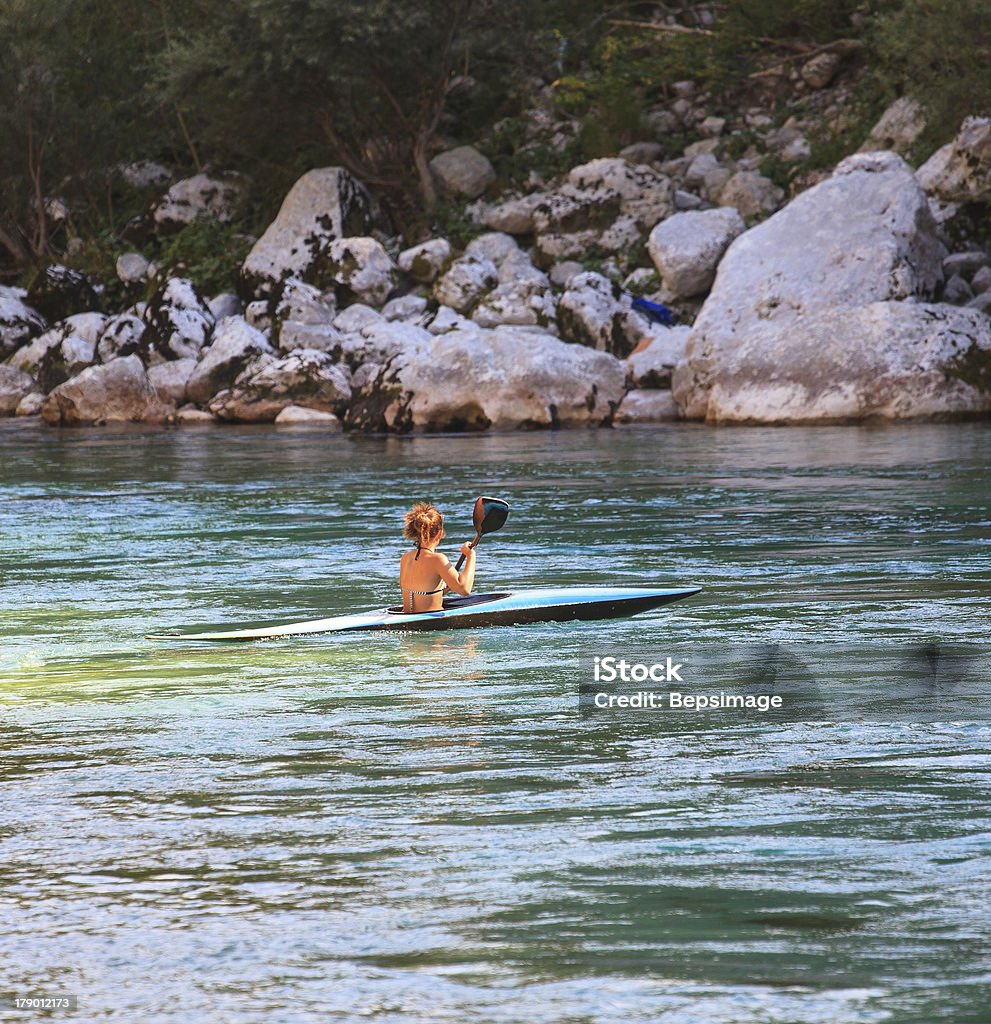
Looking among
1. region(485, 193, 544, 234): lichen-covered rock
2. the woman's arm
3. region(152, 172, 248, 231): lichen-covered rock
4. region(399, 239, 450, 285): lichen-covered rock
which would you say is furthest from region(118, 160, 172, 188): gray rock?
the woman's arm

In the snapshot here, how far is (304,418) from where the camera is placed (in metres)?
24.3

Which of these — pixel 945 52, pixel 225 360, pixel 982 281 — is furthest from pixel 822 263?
pixel 225 360

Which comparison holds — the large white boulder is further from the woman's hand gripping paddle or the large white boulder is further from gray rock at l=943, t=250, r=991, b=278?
the woman's hand gripping paddle

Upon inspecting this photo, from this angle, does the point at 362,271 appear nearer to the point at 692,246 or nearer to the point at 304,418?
the point at 304,418

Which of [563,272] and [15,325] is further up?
[563,272]

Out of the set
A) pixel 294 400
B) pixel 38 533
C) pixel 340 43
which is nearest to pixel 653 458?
pixel 38 533

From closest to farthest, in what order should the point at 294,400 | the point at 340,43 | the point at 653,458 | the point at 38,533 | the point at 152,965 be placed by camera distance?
1. the point at 152,965
2. the point at 38,533
3. the point at 653,458
4. the point at 294,400
5. the point at 340,43

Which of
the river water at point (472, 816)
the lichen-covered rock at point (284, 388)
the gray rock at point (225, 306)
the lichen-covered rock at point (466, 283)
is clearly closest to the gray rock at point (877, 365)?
the lichen-covered rock at point (284, 388)

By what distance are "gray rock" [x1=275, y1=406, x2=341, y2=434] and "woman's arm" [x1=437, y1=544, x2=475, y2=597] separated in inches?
673

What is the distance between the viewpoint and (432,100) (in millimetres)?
30906

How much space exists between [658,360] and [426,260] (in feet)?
23.0

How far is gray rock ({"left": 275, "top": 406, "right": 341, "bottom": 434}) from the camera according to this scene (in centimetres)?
2405

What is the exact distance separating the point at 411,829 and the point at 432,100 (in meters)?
28.2

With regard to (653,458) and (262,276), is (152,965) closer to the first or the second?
(653,458)
